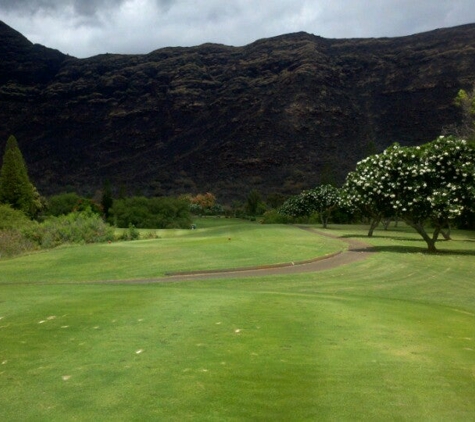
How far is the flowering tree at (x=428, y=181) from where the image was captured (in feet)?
95.5

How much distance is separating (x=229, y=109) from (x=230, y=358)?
150 meters

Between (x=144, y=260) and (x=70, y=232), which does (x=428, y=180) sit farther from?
(x=70, y=232)

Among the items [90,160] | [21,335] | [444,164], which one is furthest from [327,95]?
[21,335]

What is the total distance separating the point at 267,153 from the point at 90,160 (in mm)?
44430

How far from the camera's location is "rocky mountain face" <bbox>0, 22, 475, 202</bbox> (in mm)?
129125

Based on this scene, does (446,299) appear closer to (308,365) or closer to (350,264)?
(350,264)

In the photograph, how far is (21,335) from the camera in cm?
910

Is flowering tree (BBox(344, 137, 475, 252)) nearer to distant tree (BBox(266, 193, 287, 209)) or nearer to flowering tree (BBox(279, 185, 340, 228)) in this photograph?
flowering tree (BBox(279, 185, 340, 228))

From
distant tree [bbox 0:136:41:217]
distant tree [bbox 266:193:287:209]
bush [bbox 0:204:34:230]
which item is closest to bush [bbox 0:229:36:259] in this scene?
bush [bbox 0:204:34:230]

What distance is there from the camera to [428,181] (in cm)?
3008

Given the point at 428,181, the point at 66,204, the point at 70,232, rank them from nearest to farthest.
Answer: the point at 428,181 → the point at 70,232 → the point at 66,204

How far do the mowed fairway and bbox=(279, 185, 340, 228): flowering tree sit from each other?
4876 centimetres

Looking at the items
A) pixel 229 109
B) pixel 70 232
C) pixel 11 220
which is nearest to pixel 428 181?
pixel 70 232

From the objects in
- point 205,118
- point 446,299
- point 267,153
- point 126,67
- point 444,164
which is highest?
point 126,67
